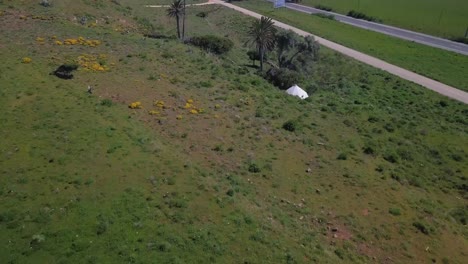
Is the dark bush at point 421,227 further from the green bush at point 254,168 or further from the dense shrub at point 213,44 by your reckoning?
the dense shrub at point 213,44

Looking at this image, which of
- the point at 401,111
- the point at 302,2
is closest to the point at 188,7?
the point at 302,2

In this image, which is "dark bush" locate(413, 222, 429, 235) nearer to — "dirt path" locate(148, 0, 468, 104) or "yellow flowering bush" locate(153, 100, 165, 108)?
"yellow flowering bush" locate(153, 100, 165, 108)

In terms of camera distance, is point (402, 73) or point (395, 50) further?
point (395, 50)

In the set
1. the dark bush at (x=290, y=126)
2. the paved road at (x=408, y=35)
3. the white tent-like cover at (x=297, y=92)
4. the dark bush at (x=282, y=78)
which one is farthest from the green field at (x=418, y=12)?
the dark bush at (x=290, y=126)

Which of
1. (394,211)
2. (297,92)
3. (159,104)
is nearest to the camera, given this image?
(394,211)

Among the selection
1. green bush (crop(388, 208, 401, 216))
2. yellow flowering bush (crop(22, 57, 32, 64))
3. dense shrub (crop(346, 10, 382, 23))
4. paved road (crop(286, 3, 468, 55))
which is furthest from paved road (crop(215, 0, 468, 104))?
yellow flowering bush (crop(22, 57, 32, 64))

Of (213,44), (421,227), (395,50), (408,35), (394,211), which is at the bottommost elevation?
(421,227)

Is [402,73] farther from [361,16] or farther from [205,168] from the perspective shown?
[361,16]

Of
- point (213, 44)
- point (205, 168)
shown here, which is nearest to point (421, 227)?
point (205, 168)
